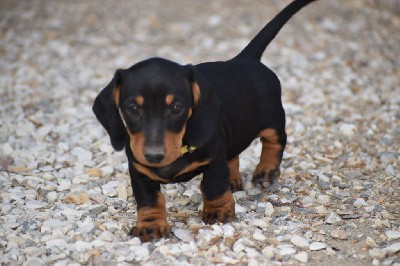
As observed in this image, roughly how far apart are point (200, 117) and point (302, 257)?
43.2 inches

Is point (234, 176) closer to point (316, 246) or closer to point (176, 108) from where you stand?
point (316, 246)

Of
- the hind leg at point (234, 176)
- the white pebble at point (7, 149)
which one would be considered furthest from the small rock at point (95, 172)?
the hind leg at point (234, 176)

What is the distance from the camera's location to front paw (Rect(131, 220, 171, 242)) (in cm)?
448

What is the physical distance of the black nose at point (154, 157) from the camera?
3.94 meters

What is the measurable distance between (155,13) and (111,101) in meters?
6.98

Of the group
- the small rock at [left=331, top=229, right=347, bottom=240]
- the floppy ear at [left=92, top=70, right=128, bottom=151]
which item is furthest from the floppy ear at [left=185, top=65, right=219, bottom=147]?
the small rock at [left=331, top=229, right=347, bottom=240]

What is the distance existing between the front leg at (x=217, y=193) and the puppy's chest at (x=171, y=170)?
0.10 meters

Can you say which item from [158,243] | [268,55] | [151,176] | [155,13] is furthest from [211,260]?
[155,13]

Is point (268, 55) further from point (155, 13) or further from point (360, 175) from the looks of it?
A: point (360, 175)

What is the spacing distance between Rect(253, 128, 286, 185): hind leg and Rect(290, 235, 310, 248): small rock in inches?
39.7

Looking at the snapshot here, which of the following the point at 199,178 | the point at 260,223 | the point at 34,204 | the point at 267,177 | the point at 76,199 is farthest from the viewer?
the point at 199,178

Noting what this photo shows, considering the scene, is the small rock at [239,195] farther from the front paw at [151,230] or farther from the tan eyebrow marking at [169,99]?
the tan eyebrow marking at [169,99]

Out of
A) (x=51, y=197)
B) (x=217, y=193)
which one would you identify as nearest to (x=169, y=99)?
(x=217, y=193)

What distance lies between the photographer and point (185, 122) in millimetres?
4195
